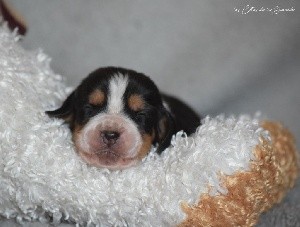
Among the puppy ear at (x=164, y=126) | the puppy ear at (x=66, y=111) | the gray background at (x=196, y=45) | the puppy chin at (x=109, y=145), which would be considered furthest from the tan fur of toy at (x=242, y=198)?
the gray background at (x=196, y=45)

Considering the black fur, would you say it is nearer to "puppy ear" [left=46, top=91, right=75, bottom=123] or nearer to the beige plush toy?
"puppy ear" [left=46, top=91, right=75, bottom=123]

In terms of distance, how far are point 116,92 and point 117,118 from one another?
0.10 metres

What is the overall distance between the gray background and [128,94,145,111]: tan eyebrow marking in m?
0.85

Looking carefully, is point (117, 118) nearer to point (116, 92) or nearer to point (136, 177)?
point (116, 92)

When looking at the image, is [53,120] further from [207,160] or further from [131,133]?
[207,160]

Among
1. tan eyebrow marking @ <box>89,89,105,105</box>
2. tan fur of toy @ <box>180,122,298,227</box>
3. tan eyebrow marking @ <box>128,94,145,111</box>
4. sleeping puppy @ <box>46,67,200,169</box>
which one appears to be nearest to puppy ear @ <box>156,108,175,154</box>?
sleeping puppy @ <box>46,67,200,169</box>

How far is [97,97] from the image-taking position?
191 cm

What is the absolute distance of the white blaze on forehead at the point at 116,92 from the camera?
74.2 inches

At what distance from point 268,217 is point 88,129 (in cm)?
64

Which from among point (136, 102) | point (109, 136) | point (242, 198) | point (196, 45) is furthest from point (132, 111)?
point (196, 45)

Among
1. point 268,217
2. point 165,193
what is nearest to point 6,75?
point 165,193

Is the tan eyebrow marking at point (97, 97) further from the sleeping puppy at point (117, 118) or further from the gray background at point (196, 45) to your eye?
the gray background at point (196, 45)

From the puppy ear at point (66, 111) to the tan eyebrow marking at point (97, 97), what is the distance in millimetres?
84

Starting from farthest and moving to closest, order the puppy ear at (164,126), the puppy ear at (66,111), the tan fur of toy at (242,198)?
the puppy ear at (164,126) < the puppy ear at (66,111) < the tan fur of toy at (242,198)
